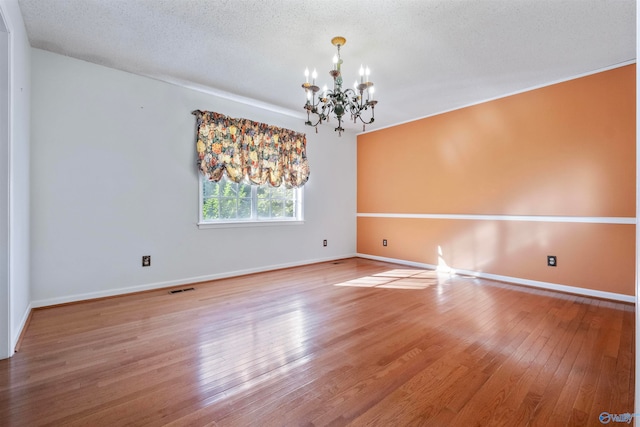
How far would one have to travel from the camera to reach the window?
3.83 m

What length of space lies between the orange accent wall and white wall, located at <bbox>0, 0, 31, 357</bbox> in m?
4.60

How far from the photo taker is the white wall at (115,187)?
9.01ft

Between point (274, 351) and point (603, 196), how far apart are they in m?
3.69

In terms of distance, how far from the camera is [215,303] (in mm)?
2910

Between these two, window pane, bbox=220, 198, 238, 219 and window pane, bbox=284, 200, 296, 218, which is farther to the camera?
window pane, bbox=284, 200, 296, 218

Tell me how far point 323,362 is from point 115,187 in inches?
112

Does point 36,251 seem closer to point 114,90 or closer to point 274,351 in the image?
point 114,90

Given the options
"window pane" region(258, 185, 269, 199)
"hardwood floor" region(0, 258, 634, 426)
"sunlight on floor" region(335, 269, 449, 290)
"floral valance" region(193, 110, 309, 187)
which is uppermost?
"floral valance" region(193, 110, 309, 187)

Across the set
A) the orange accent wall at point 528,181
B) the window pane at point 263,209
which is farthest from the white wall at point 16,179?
the orange accent wall at point 528,181

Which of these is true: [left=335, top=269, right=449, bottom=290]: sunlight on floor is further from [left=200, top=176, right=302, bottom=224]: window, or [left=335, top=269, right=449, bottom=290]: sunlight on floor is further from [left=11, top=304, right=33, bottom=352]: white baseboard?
[left=11, top=304, right=33, bottom=352]: white baseboard

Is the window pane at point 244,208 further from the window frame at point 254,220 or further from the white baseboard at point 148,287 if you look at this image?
the white baseboard at point 148,287

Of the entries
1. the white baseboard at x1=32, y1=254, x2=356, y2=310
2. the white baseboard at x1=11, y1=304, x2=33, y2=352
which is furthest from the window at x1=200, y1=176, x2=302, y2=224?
the white baseboard at x1=11, y1=304, x2=33, y2=352

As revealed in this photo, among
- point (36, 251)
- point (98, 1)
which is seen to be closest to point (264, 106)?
point (98, 1)

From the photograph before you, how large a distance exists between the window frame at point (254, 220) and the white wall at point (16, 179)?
1582mm
